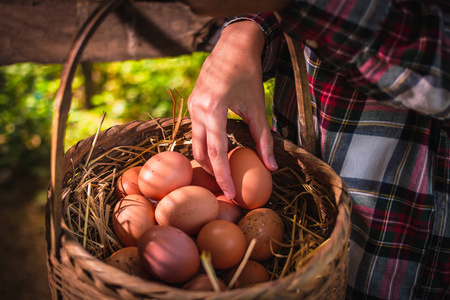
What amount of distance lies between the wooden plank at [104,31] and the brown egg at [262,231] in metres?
1.45

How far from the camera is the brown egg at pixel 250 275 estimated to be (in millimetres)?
887

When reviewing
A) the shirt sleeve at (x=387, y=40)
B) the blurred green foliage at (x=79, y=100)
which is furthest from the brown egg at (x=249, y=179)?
the blurred green foliage at (x=79, y=100)

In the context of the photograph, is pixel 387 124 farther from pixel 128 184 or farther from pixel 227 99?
pixel 128 184

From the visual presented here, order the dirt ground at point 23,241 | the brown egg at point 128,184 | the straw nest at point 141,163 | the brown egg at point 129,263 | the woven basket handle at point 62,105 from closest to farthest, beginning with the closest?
the woven basket handle at point 62,105 → the brown egg at point 129,263 → the straw nest at point 141,163 → the brown egg at point 128,184 → the dirt ground at point 23,241

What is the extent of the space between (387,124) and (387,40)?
0.86 ft

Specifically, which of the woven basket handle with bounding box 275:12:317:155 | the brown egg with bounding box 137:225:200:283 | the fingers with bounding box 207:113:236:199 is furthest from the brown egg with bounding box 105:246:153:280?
the woven basket handle with bounding box 275:12:317:155

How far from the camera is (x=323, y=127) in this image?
3.41 feet

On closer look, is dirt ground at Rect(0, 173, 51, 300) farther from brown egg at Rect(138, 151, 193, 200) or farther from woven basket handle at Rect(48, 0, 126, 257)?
woven basket handle at Rect(48, 0, 126, 257)

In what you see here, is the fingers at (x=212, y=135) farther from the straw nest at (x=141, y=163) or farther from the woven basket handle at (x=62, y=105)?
the woven basket handle at (x=62, y=105)

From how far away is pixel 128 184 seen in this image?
1.09 meters

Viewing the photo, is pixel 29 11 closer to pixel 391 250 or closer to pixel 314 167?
pixel 314 167

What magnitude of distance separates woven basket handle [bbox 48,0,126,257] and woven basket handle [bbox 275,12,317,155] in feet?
1.45

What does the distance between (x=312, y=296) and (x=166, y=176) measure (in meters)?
0.50

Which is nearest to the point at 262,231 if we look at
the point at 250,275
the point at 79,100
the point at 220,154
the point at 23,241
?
the point at 250,275
